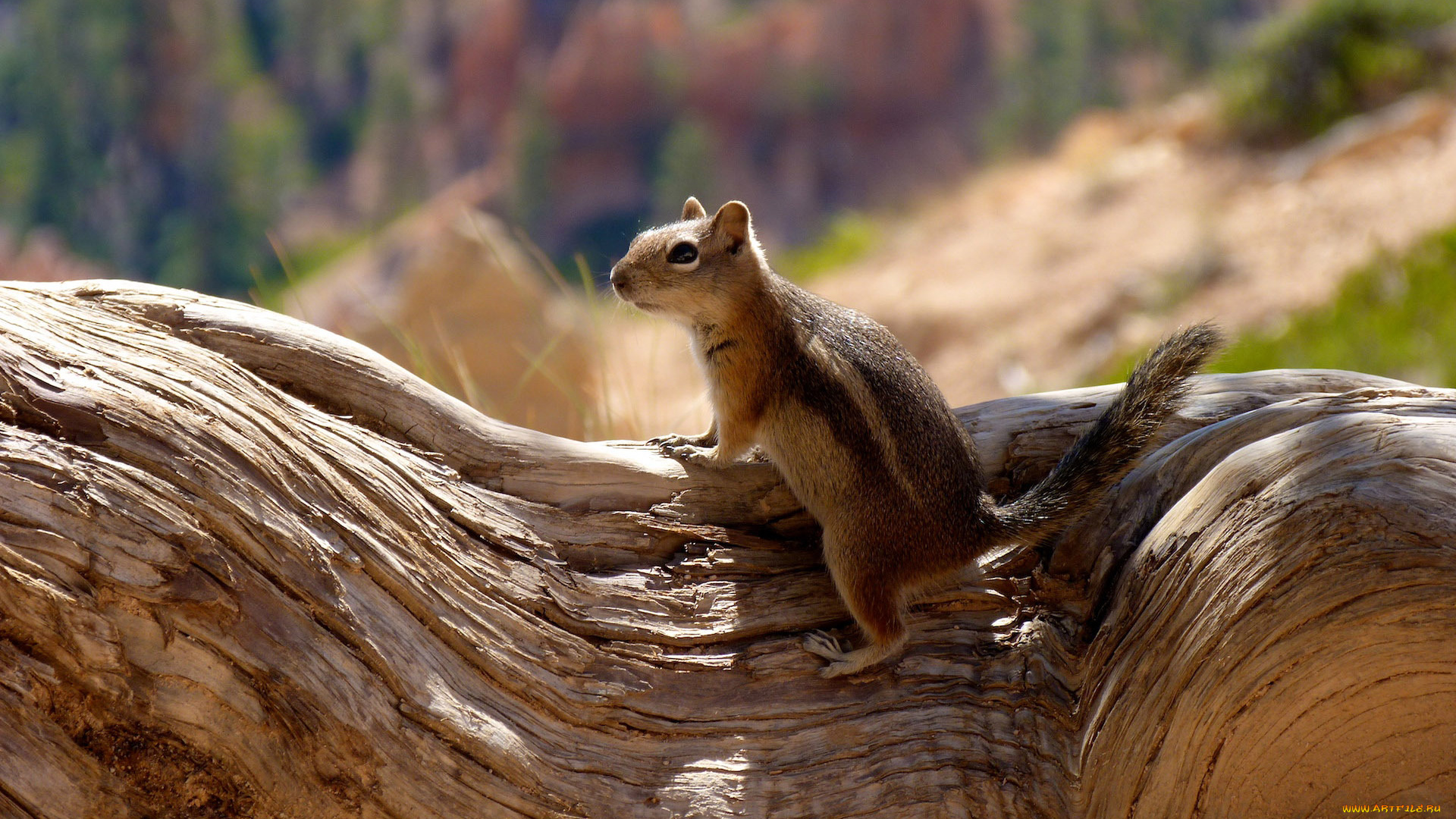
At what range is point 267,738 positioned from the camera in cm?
206

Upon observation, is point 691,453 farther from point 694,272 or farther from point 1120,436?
point 1120,436

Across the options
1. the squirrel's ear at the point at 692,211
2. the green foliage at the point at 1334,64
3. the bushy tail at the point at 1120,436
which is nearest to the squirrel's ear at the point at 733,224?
the squirrel's ear at the point at 692,211

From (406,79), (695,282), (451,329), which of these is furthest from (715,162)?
(695,282)

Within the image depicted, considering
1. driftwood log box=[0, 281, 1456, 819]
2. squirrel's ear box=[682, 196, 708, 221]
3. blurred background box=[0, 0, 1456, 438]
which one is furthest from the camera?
blurred background box=[0, 0, 1456, 438]

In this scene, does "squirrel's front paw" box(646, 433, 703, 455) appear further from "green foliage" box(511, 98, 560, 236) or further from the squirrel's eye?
"green foliage" box(511, 98, 560, 236)

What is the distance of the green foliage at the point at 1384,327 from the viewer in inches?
312

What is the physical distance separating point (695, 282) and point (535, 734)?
1477mm

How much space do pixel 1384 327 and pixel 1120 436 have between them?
7617 millimetres

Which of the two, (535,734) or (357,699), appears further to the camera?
(535,734)

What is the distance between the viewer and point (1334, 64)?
13.7 m

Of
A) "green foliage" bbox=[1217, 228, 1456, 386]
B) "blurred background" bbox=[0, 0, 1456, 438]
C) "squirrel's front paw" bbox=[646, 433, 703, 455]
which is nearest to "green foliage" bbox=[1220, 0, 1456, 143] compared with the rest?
"blurred background" bbox=[0, 0, 1456, 438]

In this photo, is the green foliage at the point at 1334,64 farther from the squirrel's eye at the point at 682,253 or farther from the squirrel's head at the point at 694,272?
the squirrel's eye at the point at 682,253

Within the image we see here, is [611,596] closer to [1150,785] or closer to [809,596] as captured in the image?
[809,596]

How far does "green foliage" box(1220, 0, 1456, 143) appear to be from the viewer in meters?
13.5
